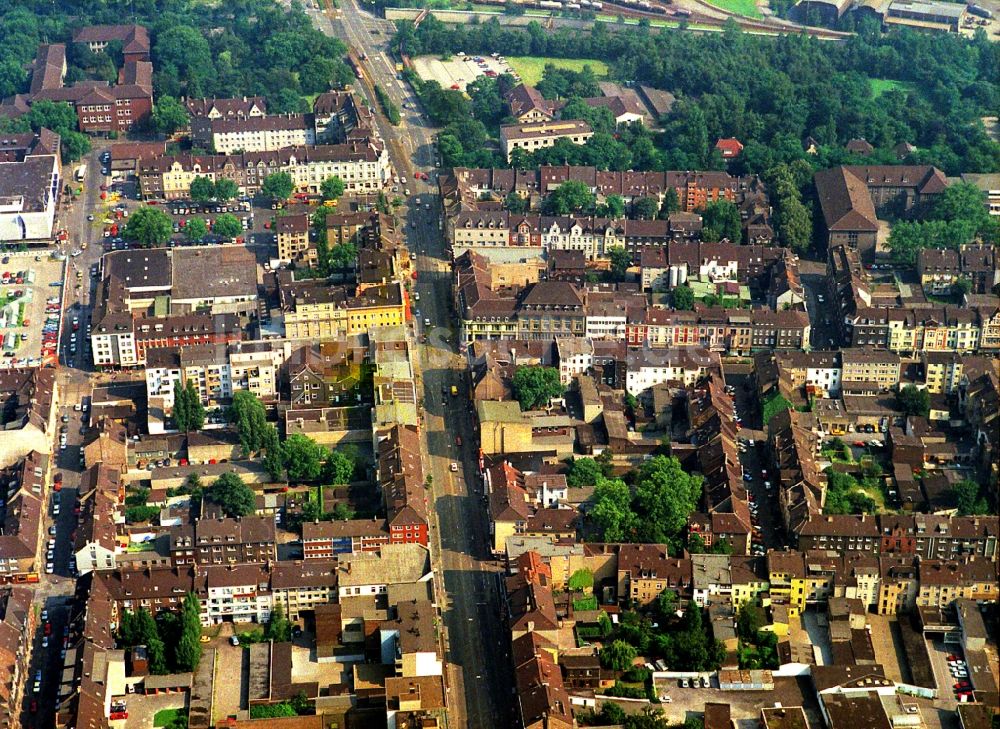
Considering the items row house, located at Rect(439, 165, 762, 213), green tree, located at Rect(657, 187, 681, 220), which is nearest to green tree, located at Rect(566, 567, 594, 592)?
green tree, located at Rect(657, 187, 681, 220)

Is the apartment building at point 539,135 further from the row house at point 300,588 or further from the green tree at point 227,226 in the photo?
the row house at point 300,588

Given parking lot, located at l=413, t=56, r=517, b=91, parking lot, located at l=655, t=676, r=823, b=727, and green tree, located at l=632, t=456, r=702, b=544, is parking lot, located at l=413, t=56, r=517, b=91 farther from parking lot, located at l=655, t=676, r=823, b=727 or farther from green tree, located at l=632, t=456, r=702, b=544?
parking lot, located at l=655, t=676, r=823, b=727

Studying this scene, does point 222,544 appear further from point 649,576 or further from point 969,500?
point 969,500

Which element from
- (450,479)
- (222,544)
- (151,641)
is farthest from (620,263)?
(151,641)

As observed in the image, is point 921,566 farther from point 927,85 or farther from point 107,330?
point 927,85

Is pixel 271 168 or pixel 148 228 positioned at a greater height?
pixel 271 168

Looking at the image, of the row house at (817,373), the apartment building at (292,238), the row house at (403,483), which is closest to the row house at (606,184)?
the apartment building at (292,238)
